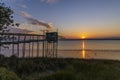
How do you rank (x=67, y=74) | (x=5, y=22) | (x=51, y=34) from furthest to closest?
(x=51, y=34) < (x=67, y=74) < (x=5, y=22)

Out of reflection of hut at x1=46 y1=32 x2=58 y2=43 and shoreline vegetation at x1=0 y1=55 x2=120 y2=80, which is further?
reflection of hut at x1=46 y1=32 x2=58 y2=43

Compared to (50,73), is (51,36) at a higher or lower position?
higher

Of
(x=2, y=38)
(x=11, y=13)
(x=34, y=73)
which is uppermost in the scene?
(x=11, y=13)

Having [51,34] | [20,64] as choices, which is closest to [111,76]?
[20,64]

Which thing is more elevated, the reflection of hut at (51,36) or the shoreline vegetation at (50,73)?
the reflection of hut at (51,36)

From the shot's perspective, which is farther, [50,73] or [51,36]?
[51,36]

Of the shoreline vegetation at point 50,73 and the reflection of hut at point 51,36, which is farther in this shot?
the reflection of hut at point 51,36

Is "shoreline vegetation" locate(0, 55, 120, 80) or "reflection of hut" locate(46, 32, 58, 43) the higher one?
"reflection of hut" locate(46, 32, 58, 43)

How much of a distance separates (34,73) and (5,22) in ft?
24.6

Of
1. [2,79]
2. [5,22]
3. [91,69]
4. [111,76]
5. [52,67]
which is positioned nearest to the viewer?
[2,79]

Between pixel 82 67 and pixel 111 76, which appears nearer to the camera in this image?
pixel 111 76

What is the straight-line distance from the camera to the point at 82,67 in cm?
1789

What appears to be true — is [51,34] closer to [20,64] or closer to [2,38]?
[20,64]

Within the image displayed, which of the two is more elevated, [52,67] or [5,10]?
[5,10]
